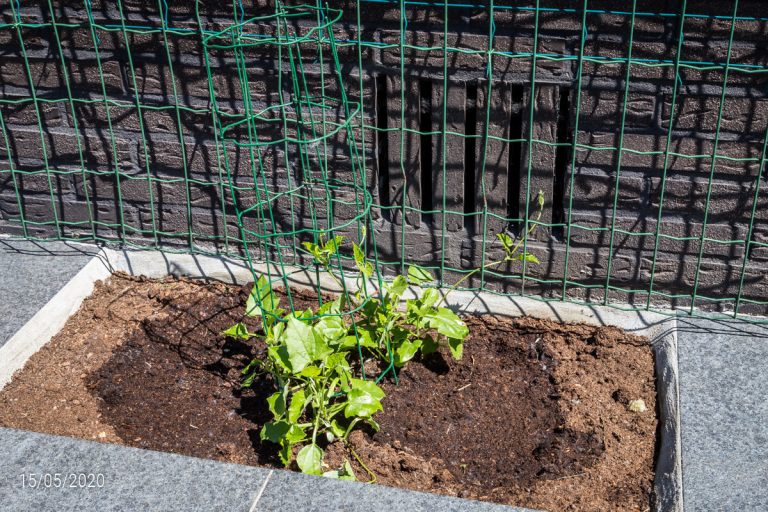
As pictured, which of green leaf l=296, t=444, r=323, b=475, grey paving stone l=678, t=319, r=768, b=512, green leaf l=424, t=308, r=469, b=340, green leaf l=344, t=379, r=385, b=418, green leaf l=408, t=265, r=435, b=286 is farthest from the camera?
green leaf l=408, t=265, r=435, b=286

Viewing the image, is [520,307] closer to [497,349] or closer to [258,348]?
[497,349]

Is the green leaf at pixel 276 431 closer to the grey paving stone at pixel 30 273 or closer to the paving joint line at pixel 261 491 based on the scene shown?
the paving joint line at pixel 261 491

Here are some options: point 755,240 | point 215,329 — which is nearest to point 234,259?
point 215,329

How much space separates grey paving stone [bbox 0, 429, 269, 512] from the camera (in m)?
2.58

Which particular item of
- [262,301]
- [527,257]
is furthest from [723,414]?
[262,301]

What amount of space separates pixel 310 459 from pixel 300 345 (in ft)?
1.23

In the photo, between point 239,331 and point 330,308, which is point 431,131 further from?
point 239,331

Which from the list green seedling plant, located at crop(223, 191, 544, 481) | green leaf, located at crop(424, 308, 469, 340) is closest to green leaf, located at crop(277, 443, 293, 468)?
green seedling plant, located at crop(223, 191, 544, 481)

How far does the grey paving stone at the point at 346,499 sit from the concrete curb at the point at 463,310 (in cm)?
72

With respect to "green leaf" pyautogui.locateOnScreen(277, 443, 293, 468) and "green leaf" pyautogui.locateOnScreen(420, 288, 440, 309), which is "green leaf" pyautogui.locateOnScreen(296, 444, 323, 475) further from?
"green leaf" pyautogui.locateOnScreen(420, 288, 440, 309)

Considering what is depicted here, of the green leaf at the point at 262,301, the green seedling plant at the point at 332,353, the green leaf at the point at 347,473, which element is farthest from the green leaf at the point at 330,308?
the green leaf at the point at 347,473

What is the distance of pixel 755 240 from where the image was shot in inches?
132

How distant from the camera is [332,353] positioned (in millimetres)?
3014

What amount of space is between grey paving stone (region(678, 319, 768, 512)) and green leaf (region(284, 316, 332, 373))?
125 centimetres
